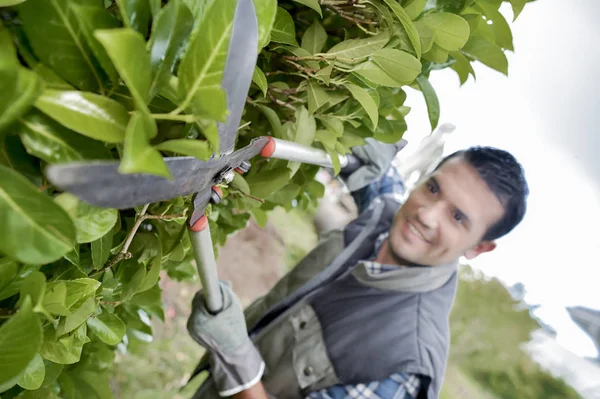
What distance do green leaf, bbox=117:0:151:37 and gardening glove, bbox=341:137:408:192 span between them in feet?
2.15

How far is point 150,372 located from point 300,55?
4.43 ft

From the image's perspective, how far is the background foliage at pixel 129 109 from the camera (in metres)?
0.18

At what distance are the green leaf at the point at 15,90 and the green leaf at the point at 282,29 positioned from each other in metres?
0.22

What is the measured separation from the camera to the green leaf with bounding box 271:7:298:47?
0.35 m

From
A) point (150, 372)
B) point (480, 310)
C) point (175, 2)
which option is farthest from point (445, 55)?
point (150, 372)

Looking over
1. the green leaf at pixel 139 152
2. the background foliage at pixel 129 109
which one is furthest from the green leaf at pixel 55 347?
the green leaf at pixel 139 152

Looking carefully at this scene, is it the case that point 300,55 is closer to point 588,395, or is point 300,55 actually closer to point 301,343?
point 301,343

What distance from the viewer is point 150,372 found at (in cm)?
141

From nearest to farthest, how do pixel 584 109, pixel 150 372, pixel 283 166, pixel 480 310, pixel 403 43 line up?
pixel 403 43, pixel 283 166, pixel 584 109, pixel 480 310, pixel 150 372

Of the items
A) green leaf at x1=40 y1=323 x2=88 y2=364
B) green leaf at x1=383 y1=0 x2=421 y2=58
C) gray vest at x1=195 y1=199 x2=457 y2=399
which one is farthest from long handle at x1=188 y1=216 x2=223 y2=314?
gray vest at x1=195 y1=199 x2=457 y2=399

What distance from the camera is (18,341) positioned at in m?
0.23

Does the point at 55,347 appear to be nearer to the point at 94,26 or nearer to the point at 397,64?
the point at 94,26

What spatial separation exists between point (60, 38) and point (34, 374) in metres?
0.24

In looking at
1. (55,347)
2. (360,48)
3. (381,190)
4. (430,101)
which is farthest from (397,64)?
(381,190)
